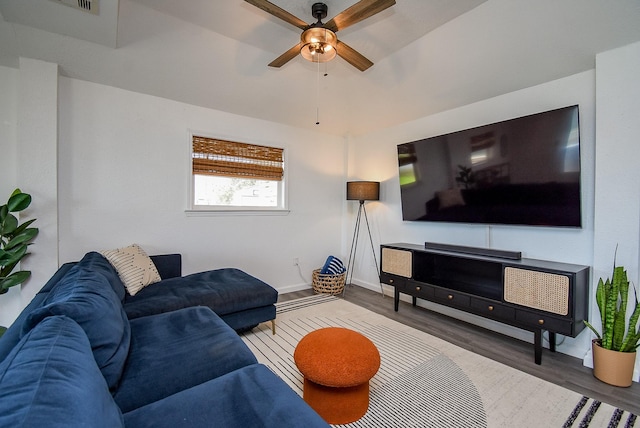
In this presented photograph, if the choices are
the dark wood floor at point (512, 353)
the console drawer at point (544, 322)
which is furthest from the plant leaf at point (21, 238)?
the console drawer at point (544, 322)

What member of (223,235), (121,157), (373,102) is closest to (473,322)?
(373,102)

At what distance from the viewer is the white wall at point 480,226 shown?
7.82 feet

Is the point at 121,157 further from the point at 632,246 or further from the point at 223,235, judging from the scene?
the point at 632,246

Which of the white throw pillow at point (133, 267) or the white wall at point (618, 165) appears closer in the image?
the white wall at point (618, 165)

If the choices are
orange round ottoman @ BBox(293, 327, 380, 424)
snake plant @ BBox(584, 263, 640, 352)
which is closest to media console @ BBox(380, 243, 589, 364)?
snake plant @ BBox(584, 263, 640, 352)

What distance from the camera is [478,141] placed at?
113 inches

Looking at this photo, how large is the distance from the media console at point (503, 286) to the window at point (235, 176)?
191 cm

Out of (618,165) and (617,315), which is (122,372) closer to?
(617,315)

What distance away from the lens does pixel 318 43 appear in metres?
1.92

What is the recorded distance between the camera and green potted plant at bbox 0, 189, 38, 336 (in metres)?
2.17

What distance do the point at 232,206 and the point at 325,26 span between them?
2.46 m

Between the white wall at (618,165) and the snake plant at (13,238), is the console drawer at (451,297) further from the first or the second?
the snake plant at (13,238)

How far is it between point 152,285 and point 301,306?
1.69m

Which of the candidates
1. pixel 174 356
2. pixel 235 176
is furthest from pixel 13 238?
pixel 235 176
